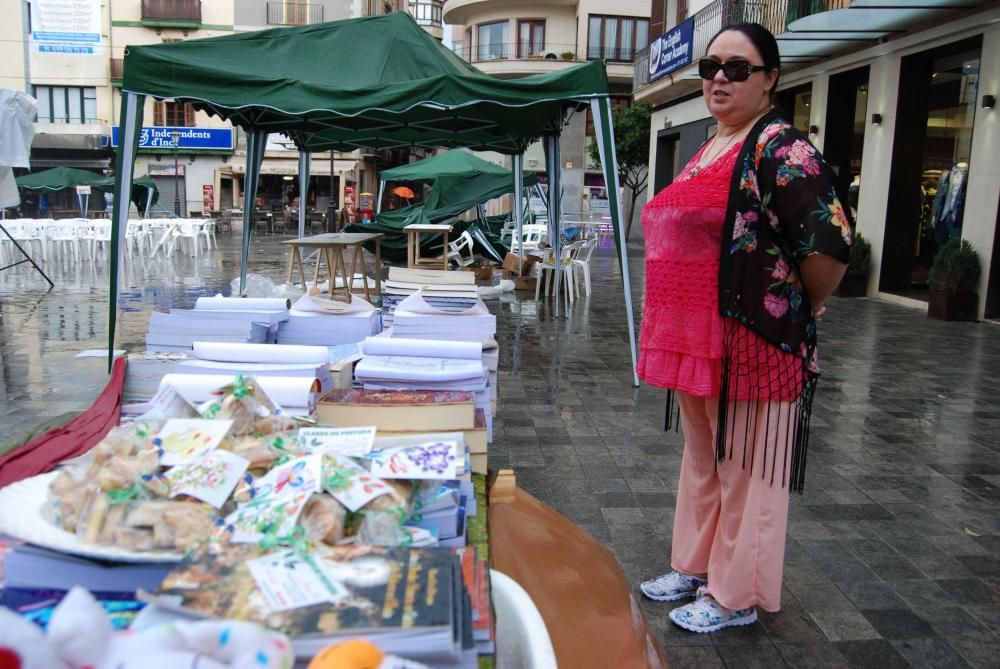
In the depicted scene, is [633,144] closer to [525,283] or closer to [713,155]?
[525,283]

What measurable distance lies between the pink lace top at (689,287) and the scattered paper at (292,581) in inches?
59.9

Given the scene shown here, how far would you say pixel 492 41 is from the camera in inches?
1518

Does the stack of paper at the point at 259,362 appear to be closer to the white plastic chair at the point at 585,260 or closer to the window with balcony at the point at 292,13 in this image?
the white plastic chair at the point at 585,260

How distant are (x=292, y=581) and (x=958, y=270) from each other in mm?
10252

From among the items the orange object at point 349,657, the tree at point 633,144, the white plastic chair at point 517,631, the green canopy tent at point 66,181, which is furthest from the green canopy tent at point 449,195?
the tree at point 633,144

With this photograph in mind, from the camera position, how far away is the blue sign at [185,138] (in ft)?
116

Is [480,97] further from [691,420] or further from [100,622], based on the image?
[100,622]

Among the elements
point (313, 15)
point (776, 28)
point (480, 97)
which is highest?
point (313, 15)

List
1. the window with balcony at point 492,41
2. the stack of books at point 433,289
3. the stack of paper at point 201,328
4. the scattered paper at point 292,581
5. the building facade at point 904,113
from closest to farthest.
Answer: the scattered paper at point 292,581 < the stack of paper at point 201,328 < the stack of books at point 433,289 < the building facade at point 904,113 < the window with balcony at point 492,41

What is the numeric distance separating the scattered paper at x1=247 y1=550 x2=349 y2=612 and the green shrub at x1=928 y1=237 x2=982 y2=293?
33.4ft

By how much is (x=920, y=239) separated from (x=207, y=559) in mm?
14339

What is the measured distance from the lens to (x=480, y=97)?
593 centimetres

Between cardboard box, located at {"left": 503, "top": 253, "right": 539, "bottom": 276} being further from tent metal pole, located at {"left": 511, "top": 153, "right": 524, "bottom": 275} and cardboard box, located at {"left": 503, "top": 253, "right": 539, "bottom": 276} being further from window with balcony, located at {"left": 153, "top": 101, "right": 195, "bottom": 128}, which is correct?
window with balcony, located at {"left": 153, "top": 101, "right": 195, "bottom": 128}

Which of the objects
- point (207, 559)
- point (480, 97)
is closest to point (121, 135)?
point (480, 97)
